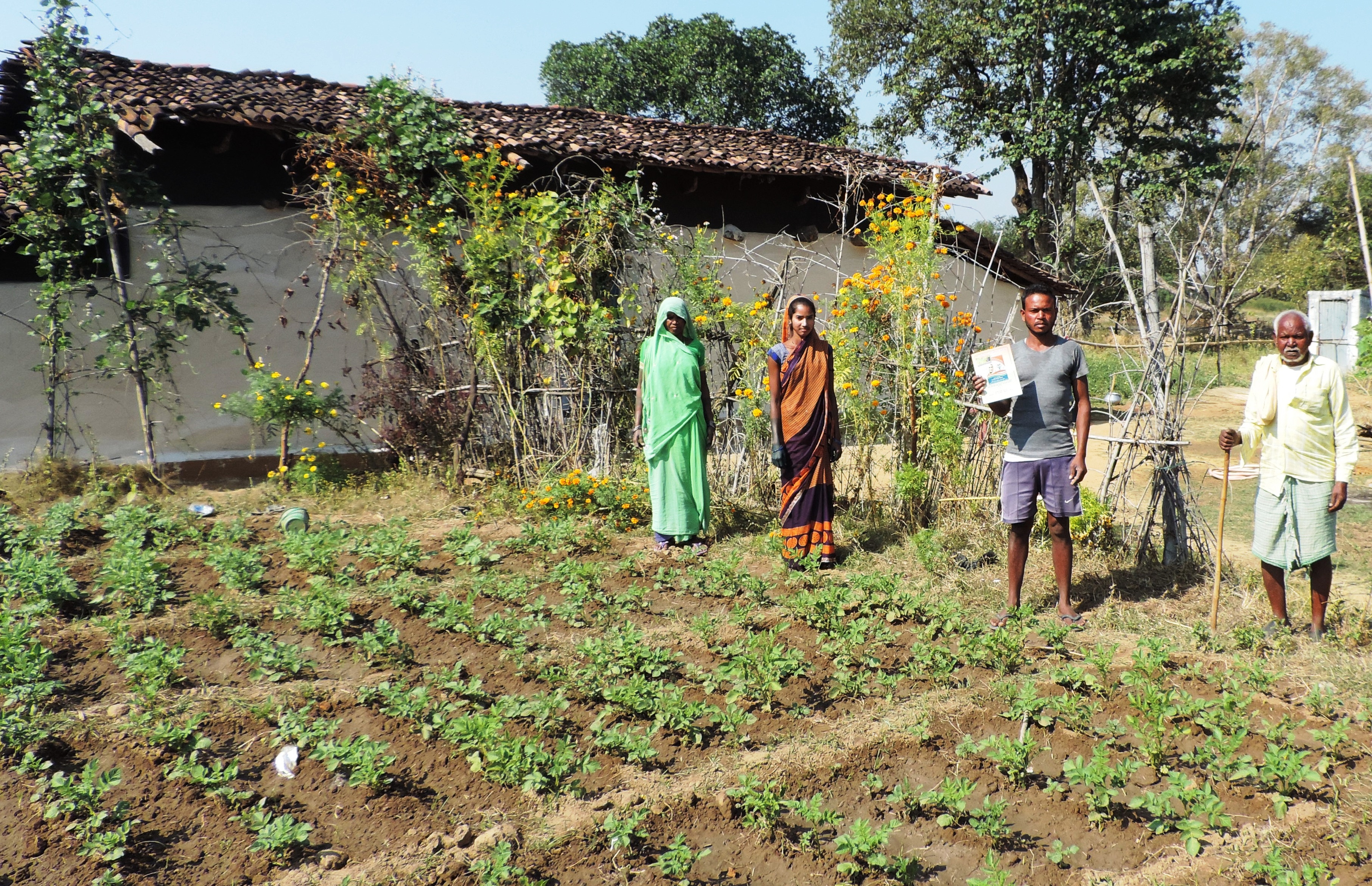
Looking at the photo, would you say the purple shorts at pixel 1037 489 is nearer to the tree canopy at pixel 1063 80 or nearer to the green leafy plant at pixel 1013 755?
the green leafy plant at pixel 1013 755

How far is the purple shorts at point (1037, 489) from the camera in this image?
438 centimetres

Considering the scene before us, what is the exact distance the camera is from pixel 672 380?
5.82 meters

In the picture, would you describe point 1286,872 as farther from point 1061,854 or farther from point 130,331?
point 130,331

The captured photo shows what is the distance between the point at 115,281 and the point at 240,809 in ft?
19.4

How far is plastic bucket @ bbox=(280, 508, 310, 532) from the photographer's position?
6109mm

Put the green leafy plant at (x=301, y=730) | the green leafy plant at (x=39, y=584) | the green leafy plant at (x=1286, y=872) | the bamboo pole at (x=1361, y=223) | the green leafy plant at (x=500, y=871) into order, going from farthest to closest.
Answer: the bamboo pole at (x=1361, y=223) < the green leafy plant at (x=39, y=584) < the green leafy plant at (x=301, y=730) < the green leafy plant at (x=500, y=871) < the green leafy plant at (x=1286, y=872)

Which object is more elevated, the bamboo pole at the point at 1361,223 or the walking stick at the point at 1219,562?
the bamboo pole at the point at 1361,223

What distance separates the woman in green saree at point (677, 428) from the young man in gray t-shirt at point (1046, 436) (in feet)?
6.33

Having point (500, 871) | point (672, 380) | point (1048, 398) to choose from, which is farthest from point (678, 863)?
point (672, 380)

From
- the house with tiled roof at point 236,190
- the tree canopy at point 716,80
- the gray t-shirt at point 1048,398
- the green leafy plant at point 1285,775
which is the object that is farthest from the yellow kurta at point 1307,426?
the tree canopy at point 716,80

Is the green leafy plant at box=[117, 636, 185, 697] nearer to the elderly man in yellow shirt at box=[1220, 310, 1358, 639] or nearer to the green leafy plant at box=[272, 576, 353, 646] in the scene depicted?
the green leafy plant at box=[272, 576, 353, 646]

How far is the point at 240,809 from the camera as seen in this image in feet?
9.93

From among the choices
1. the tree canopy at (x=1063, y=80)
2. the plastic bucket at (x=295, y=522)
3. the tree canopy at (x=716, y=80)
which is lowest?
the plastic bucket at (x=295, y=522)

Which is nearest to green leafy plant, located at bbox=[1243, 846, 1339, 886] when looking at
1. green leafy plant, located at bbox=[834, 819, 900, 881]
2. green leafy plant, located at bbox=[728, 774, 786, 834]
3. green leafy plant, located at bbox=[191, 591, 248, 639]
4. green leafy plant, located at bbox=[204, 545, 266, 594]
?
green leafy plant, located at bbox=[834, 819, 900, 881]
